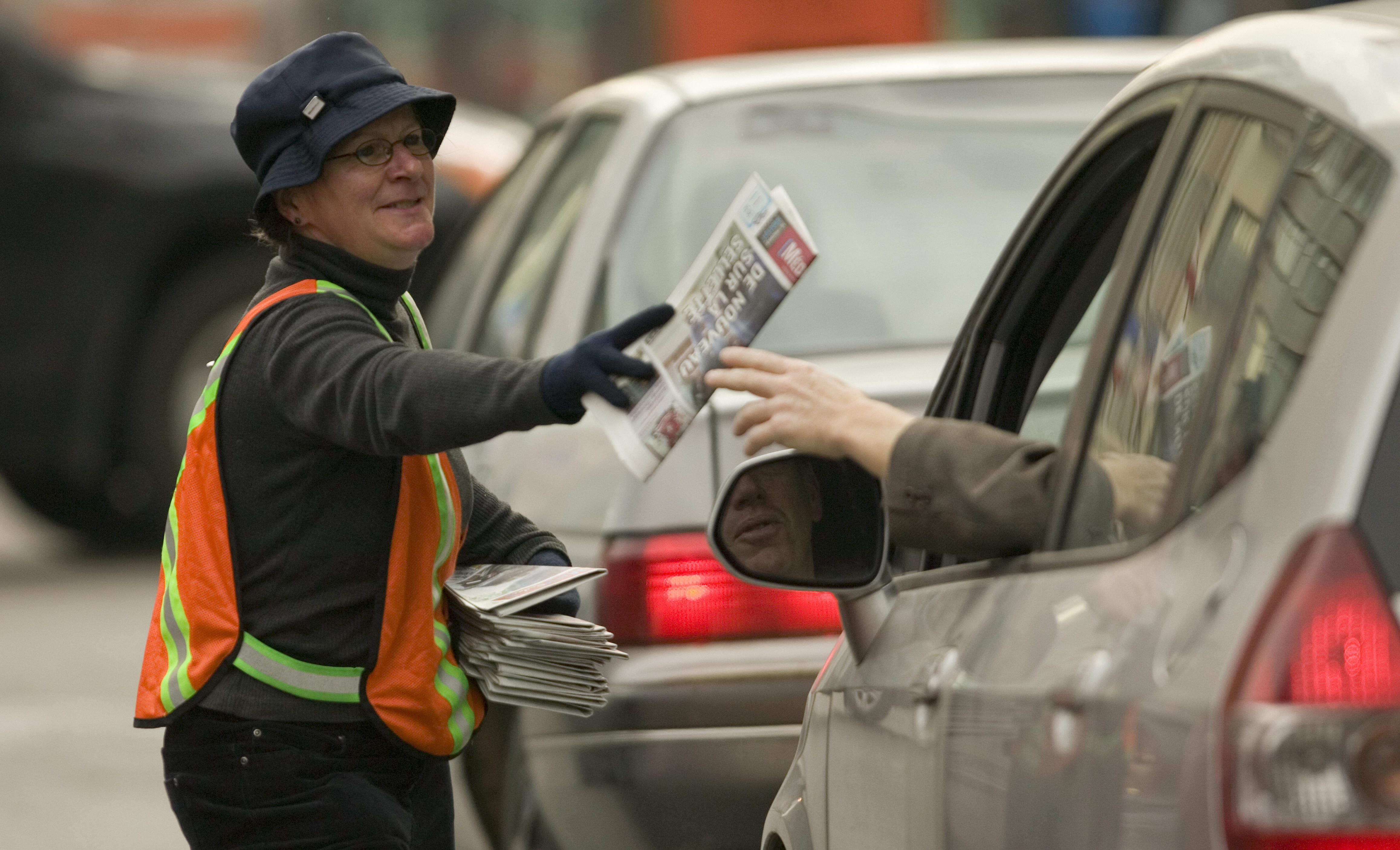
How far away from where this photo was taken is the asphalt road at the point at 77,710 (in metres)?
5.91

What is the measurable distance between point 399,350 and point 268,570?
0.38m

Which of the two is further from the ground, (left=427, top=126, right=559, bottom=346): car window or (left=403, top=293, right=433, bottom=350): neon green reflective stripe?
(left=403, top=293, right=433, bottom=350): neon green reflective stripe

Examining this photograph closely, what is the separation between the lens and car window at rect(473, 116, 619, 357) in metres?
4.92

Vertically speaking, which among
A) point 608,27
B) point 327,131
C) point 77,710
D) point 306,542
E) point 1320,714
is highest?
point 1320,714

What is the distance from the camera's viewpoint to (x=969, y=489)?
214cm

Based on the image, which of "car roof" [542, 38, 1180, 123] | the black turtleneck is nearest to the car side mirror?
the black turtleneck

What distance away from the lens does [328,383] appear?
267 cm

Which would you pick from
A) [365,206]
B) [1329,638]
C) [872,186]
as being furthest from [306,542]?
[872,186]

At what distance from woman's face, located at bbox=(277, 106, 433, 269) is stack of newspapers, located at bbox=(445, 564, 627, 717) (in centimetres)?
49

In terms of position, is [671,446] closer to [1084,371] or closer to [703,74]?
[1084,371]

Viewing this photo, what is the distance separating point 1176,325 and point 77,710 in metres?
5.96

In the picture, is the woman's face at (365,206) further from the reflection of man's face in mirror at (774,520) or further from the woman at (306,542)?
the reflection of man's face in mirror at (774,520)

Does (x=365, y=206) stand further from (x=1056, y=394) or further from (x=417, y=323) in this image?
(x=1056, y=394)

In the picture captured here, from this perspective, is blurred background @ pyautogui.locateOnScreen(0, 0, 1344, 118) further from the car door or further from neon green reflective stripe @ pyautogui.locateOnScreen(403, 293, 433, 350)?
the car door
